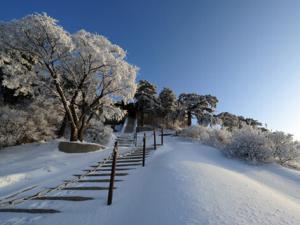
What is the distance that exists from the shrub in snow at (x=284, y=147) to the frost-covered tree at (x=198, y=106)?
23.1 m

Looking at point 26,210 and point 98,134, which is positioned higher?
point 98,134

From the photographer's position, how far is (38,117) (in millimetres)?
13914

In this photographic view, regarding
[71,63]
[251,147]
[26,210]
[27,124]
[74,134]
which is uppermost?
[71,63]

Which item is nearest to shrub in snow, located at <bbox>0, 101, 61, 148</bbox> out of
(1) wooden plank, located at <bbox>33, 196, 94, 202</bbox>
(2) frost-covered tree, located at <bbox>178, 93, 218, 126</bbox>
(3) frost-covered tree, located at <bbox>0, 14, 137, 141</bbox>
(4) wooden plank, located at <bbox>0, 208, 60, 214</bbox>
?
(3) frost-covered tree, located at <bbox>0, 14, 137, 141</bbox>

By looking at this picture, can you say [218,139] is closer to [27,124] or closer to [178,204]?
[178,204]

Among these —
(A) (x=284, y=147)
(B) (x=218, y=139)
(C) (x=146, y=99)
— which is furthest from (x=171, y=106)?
(A) (x=284, y=147)

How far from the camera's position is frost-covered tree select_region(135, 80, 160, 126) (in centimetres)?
3175

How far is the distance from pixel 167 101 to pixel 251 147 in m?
23.5

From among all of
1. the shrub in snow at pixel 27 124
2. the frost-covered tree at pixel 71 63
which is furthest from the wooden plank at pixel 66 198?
the shrub in snow at pixel 27 124

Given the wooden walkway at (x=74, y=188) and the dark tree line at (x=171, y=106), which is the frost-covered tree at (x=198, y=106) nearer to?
the dark tree line at (x=171, y=106)

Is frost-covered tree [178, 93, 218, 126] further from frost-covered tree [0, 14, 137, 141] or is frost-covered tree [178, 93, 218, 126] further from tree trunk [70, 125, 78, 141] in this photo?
tree trunk [70, 125, 78, 141]

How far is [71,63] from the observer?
43.1 ft

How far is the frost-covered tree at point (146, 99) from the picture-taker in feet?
104

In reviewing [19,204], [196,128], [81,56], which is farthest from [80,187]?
[196,128]
